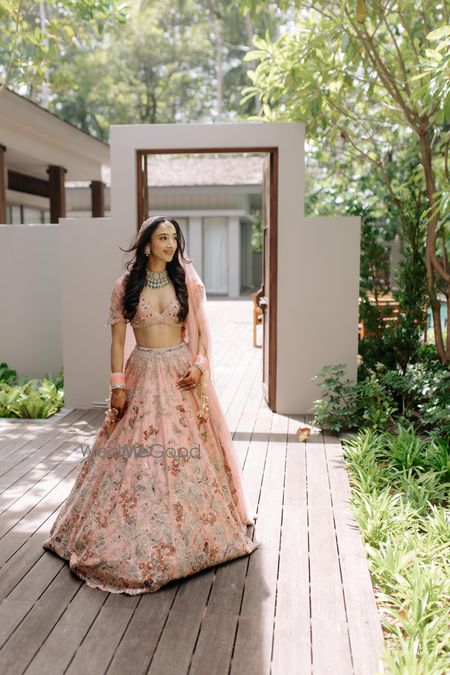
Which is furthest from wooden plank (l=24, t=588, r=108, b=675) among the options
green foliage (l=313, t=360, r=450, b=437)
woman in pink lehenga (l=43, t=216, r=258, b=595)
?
green foliage (l=313, t=360, r=450, b=437)

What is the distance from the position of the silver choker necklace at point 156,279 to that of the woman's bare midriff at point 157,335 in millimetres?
209

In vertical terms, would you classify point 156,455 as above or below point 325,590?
above

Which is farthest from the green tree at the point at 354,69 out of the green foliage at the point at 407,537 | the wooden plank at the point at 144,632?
the wooden plank at the point at 144,632

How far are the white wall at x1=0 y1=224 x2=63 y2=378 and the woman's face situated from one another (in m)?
5.13

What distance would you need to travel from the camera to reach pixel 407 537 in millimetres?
3824

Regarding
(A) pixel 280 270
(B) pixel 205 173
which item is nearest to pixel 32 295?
(A) pixel 280 270

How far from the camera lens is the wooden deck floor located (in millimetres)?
2811

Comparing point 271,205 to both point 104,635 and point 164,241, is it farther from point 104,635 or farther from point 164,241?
point 104,635

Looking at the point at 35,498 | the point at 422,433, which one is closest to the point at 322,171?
the point at 422,433

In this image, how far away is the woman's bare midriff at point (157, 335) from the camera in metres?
3.75

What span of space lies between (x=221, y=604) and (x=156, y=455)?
77 centimetres

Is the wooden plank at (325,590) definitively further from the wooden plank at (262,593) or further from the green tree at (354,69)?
the green tree at (354,69)

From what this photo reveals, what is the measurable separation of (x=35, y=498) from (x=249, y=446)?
195 centimetres

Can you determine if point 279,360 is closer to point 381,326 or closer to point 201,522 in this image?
point 381,326
